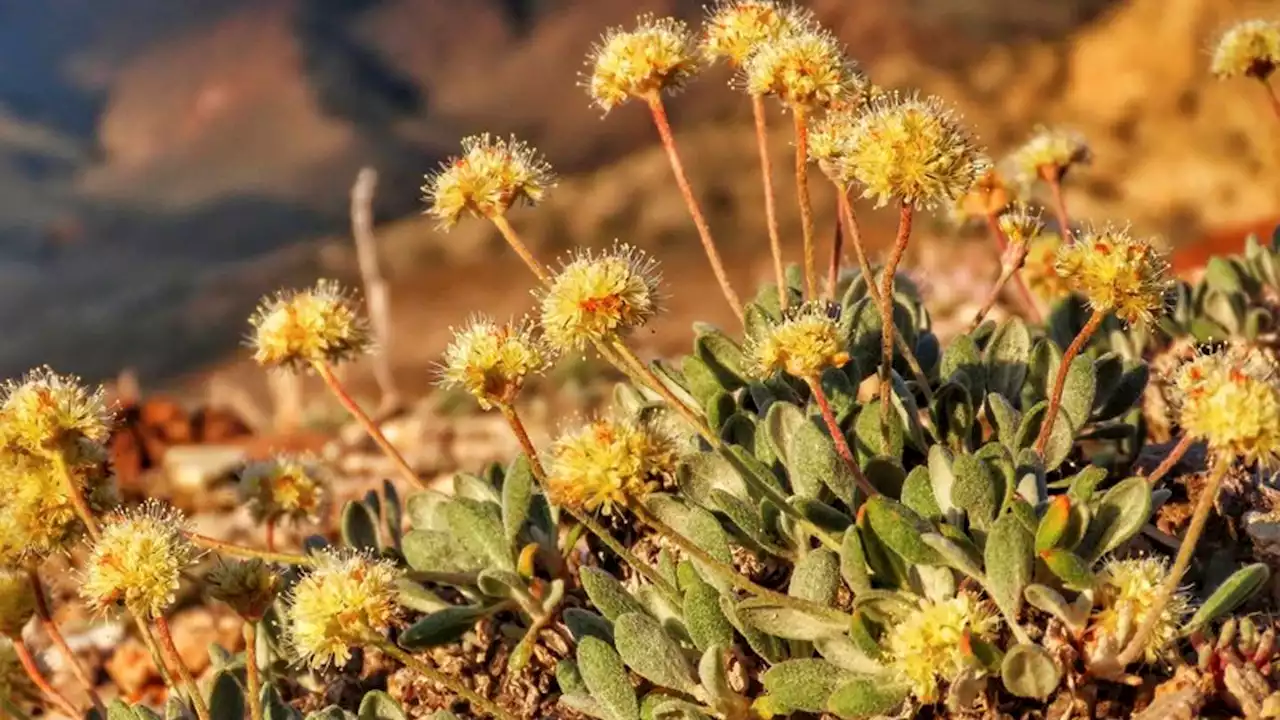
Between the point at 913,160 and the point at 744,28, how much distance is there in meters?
0.76

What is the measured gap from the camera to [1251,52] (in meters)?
3.55

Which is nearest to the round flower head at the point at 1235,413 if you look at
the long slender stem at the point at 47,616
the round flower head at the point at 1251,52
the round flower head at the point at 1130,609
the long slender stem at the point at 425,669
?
the round flower head at the point at 1130,609

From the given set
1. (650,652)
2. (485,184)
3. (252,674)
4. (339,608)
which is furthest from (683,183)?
(252,674)

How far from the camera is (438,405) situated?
26.2 ft

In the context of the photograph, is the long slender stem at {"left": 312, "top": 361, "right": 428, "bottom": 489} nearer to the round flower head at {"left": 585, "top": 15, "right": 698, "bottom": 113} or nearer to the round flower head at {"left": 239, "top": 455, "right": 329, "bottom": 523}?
the round flower head at {"left": 239, "top": 455, "right": 329, "bottom": 523}

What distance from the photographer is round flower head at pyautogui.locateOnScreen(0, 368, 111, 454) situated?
8.46ft

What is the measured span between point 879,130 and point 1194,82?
13455 mm

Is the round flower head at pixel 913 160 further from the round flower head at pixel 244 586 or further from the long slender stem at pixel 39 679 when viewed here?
the long slender stem at pixel 39 679

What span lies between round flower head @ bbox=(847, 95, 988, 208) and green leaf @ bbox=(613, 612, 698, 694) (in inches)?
32.3

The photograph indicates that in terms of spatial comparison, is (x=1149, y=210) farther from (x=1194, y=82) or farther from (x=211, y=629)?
(x=211, y=629)

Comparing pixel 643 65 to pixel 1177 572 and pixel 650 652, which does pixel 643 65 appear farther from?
pixel 1177 572

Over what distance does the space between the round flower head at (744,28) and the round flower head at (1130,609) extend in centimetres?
131

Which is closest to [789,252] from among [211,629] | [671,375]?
[211,629]

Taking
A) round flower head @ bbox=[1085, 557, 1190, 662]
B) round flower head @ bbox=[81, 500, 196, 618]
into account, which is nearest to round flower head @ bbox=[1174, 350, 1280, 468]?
round flower head @ bbox=[1085, 557, 1190, 662]
